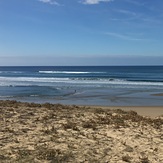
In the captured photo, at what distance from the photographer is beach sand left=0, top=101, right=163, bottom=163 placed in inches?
282

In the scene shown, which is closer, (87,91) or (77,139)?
(77,139)

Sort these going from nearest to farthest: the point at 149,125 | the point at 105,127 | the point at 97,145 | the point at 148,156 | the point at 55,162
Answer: the point at 55,162 → the point at 148,156 → the point at 97,145 → the point at 105,127 → the point at 149,125

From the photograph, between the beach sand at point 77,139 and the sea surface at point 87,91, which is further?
the sea surface at point 87,91

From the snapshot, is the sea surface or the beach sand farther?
the sea surface

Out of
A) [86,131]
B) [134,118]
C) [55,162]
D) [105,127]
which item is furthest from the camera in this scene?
[134,118]

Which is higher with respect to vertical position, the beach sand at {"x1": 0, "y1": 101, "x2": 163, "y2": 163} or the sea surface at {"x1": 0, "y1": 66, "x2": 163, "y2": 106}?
the beach sand at {"x1": 0, "y1": 101, "x2": 163, "y2": 163}

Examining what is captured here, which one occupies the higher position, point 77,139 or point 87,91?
point 77,139

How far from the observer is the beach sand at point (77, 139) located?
7.16 metres

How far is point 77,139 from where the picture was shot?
8.62 meters

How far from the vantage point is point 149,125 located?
1110 centimetres

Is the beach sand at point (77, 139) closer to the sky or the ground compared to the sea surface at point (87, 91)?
closer to the sky

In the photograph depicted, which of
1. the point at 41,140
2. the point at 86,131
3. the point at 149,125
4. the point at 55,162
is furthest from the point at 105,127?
the point at 55,162

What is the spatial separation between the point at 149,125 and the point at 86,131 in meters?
2.62

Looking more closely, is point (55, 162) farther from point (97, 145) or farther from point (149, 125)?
point (149, 125)
